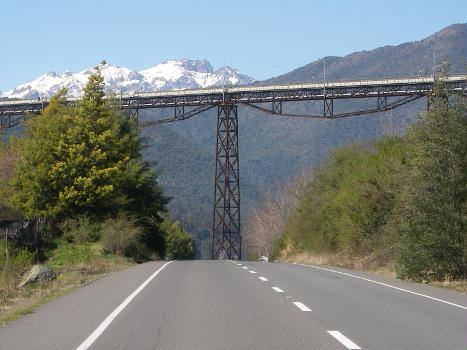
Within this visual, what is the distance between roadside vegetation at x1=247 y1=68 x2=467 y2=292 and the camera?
1992 centimetres

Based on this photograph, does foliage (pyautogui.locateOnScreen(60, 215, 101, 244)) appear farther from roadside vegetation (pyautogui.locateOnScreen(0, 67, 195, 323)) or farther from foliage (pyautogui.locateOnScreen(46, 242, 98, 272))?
foliage (pyautogui.locateOnScreen(46, 242, 98, 272))

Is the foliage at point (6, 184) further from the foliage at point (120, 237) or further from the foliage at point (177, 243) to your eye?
the foliage at point (177, 243)

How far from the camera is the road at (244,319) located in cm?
893

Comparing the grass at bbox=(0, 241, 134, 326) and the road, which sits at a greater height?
the road

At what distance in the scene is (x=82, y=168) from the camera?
39.1m

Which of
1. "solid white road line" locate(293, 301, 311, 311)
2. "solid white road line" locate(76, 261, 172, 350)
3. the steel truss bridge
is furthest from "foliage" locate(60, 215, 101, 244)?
"solid white road line" locate(293, 301, 311, 311)

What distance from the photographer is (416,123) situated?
21.2 metres

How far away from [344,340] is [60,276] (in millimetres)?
15689

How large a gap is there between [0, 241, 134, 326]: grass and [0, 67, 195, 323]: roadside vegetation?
0.13 meters

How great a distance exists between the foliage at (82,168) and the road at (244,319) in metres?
21.6

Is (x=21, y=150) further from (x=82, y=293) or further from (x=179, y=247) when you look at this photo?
(x=179, y=247)

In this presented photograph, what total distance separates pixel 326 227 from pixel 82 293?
98.1ft

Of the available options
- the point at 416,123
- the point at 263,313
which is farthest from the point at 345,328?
the point at 416,123

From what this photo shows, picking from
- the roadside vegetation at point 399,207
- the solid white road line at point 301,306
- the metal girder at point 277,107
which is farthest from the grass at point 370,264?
the metal girder at point 277,107
